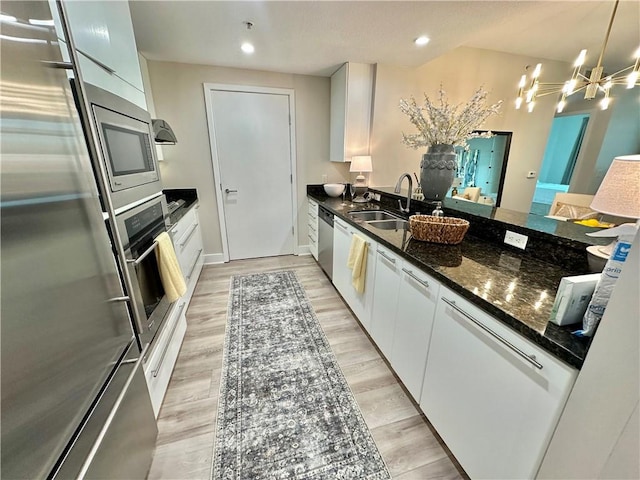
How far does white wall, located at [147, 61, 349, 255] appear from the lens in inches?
113

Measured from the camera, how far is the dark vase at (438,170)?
188 cm

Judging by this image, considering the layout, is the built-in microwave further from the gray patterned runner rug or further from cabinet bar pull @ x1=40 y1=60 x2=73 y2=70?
the gray patterned runner rug

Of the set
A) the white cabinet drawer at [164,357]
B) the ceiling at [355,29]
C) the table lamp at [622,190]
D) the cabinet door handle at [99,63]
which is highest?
the ceiling at [355,29]

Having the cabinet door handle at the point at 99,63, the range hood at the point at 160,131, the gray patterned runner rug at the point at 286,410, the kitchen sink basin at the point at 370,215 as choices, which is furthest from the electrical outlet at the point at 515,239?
the range hood at the point at 160,131

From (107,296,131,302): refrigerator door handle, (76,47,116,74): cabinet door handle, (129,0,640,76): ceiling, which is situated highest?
(129,0,640,76): ceiling

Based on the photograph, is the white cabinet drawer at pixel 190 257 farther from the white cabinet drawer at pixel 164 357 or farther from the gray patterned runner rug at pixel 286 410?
the gray patterned runner rug at pixel 286 410

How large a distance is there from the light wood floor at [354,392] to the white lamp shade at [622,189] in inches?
51.9

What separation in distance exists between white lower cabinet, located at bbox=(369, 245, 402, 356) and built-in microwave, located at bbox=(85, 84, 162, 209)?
4.68 feet

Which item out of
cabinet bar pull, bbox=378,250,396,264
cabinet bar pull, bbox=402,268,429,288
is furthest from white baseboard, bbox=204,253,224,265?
cabinet bar pull, bbox=402,268,429,288

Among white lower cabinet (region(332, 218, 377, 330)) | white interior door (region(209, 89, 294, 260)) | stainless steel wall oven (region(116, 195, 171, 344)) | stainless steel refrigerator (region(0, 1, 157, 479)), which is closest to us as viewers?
stainless steel refrigerator (region(0, 1, 157, 479))

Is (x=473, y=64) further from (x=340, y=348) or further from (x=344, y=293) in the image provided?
(x=340, y=348)

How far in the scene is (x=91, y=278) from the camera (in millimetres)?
777

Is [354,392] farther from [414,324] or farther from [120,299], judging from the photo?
[120,299]

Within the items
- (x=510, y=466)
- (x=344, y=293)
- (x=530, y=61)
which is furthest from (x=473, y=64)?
(x=510, y=466)
